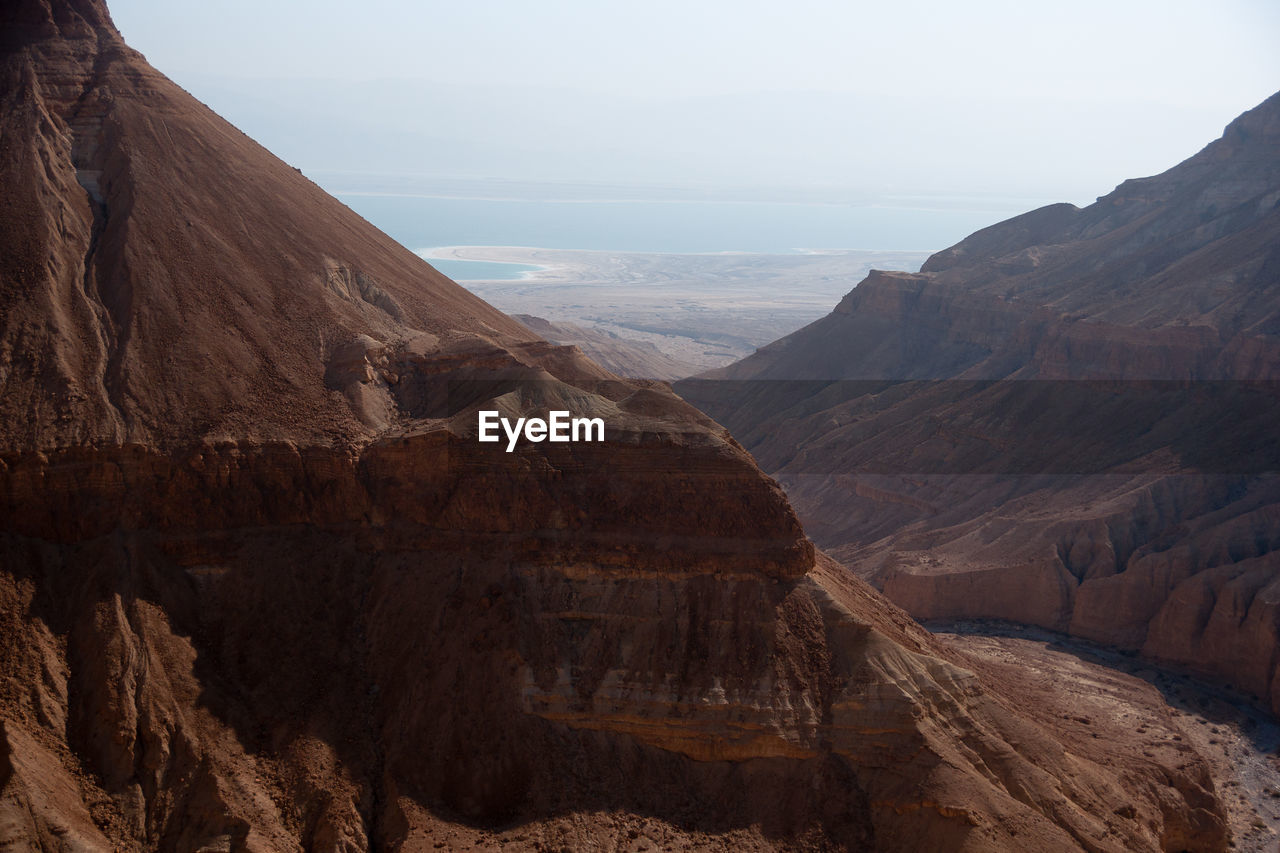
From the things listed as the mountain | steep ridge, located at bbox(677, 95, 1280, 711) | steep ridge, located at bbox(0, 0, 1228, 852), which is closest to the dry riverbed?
steep ridge, located at bbox(677, 95, 1280, 711)

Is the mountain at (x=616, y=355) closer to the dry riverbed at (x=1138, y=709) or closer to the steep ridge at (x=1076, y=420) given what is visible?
the steep ridge at (x=1076, y=420)

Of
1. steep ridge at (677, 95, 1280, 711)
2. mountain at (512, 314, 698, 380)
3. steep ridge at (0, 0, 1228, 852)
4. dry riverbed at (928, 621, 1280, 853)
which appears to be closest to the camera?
steep ridge at (0, 0, 1228, 852)

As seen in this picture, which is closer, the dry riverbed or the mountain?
the dry riverbed

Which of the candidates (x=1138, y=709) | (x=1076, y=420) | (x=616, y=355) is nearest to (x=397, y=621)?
(x=1138, y=709)

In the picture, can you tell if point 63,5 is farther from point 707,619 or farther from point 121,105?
point 707,619

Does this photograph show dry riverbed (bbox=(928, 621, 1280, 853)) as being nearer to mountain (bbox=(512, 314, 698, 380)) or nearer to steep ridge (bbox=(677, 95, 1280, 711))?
steep ridge (bbox=(677, 95, 1280, 711))

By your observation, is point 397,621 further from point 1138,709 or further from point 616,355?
point 616,355

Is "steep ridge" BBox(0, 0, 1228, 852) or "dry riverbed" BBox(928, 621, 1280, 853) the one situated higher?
"steep ridge" BBox(0, 0, 1228, 852)

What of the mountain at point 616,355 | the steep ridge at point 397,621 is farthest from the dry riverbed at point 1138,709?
the mountain at point 616,355
